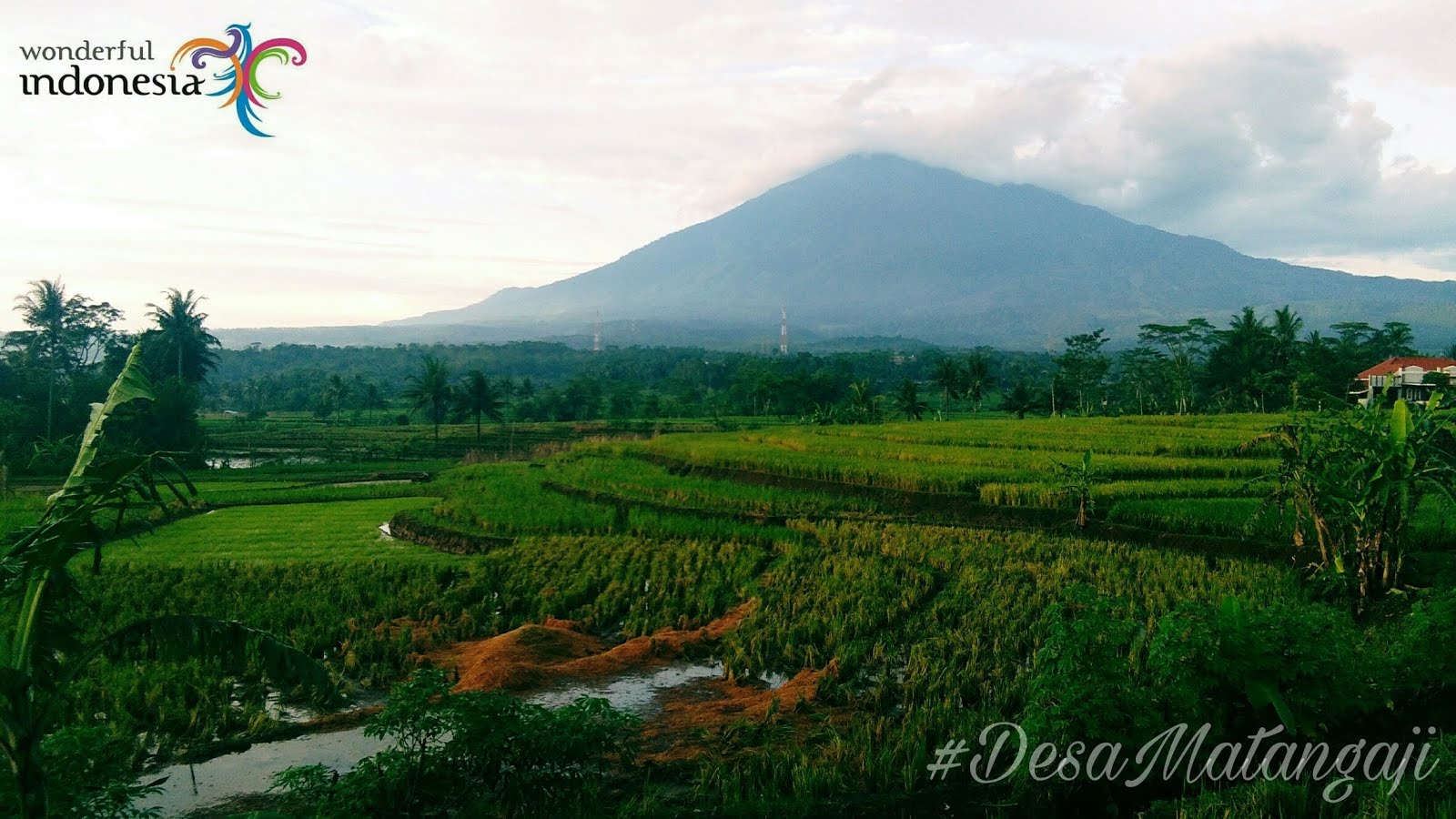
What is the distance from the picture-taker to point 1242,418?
31.6 metres

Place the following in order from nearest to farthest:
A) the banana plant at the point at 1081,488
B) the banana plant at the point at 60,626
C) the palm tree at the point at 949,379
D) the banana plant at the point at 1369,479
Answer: the banana plant at the point at 60,626 → the banana plant at the point at 1369,479 → the banana plant at the point at 1081,488 → the palm tree at the point at 949,379

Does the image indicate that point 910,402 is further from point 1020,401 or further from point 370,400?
point 370,400

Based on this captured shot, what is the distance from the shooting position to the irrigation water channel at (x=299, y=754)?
696 cm

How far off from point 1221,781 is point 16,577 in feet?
27.6

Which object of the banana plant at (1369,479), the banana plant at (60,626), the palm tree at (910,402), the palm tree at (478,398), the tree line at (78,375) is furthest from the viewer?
the palm tree at (910,402)

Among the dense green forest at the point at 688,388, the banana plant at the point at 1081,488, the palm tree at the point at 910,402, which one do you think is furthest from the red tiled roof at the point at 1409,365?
the banana plant at the point at 1081,488

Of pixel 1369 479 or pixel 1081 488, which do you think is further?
pixel 1081 488

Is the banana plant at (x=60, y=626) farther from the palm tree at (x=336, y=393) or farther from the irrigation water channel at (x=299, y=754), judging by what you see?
the palm tree at (x=336, y=393)

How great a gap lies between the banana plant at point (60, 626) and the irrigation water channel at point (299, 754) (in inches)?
55.8

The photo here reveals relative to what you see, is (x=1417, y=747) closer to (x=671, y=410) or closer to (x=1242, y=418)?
(x=1242, y=418)

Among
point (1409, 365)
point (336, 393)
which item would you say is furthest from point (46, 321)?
point (1409, 365)

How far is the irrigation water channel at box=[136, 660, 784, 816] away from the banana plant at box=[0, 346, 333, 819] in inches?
55.8

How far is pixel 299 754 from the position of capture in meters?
7.71

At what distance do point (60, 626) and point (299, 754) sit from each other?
11.4 feet
